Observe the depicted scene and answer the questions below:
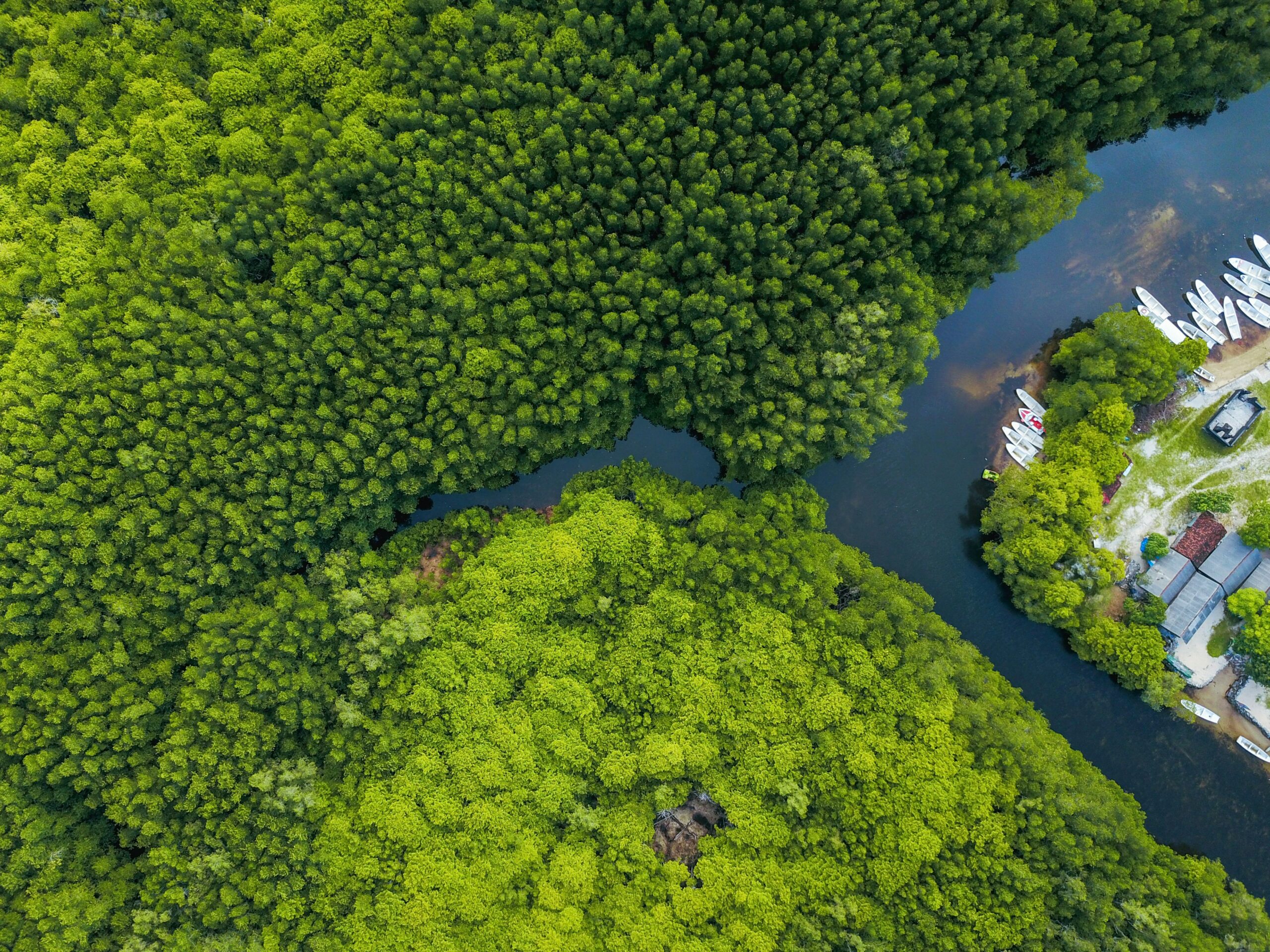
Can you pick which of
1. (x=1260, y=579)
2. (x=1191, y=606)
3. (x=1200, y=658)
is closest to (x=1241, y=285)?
(x=1260, y=579)

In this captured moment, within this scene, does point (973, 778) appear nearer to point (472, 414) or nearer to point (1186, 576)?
point (1186, 576)

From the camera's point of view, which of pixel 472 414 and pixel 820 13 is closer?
pixel 820 13

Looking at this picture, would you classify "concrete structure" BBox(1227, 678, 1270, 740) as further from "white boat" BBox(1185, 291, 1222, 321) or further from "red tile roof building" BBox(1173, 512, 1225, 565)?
"white boat" BBox(1185, 291, 1222, 321)

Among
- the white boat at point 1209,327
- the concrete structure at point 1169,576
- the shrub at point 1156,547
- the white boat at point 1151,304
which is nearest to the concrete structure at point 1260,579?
the concrete structure at point 1169,576

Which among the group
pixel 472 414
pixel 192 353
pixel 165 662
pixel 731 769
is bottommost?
pixel 165 662

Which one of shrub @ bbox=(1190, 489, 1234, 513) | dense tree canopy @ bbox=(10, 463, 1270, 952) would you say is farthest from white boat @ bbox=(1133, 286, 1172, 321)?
dense tree canopy @ bbox=(10, 463, 1270, 952)

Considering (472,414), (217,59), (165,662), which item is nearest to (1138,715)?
(472,414)

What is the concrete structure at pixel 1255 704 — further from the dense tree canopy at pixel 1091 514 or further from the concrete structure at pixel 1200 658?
the dense tree canopy at pixel 1091 514
